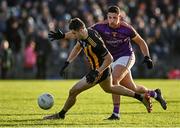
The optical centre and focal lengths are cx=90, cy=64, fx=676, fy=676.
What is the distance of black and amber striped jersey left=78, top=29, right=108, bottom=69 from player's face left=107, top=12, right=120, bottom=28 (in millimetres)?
1149

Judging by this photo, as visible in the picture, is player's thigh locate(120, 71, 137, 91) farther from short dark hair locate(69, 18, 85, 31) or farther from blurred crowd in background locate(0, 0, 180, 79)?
blurred crowd in background locate(0, 0, 180, 79)

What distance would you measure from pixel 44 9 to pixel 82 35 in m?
17.0

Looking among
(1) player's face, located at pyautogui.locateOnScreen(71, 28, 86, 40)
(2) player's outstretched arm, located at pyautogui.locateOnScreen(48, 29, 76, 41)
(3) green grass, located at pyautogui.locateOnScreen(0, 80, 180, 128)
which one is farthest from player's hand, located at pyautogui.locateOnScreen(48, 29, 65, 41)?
(3) green grass, located at pyautogui.locateOnScreen(0, 80, 180, 128)

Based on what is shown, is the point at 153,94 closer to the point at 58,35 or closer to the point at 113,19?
the point at 113,19

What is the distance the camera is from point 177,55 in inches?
1268

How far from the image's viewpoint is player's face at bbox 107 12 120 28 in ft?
44.6

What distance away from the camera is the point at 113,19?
13.7 meters

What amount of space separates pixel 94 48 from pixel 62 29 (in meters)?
16.4

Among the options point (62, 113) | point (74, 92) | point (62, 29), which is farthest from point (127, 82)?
point (62, 29)

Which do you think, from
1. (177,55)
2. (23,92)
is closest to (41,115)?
(23,92)

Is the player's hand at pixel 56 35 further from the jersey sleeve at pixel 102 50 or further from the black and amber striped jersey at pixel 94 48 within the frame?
the jersey sleeve at pixel 102 50

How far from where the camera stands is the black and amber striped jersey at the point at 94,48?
12.4m

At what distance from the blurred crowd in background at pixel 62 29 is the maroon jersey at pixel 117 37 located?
13.7m

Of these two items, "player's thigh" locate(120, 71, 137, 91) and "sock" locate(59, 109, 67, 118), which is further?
"player's thigh" locate(120, 71, 137, 91)
